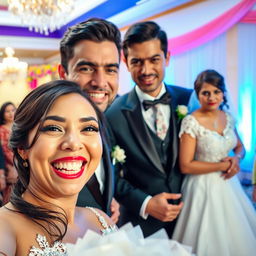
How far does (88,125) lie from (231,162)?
1.81 metres

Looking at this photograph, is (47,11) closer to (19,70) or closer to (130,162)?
(19,70)

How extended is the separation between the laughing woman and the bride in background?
57.5 inches

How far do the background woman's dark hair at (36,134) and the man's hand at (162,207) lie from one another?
118 centimetres

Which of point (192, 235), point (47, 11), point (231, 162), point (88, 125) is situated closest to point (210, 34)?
point (47, 11)

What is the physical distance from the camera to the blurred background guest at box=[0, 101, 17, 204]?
Result: 421 cm

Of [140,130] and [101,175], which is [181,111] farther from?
[101,175]

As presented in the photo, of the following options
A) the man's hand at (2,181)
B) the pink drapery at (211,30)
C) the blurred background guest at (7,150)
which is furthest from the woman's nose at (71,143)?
the pink drapery at (211,30)

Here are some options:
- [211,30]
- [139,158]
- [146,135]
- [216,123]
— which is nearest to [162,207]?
[139,158]

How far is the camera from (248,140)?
5117mm

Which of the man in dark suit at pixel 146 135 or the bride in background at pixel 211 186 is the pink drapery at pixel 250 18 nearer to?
the bride in background at pixel 211 186

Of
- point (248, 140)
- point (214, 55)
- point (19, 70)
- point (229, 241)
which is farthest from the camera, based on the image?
point (19, 70)

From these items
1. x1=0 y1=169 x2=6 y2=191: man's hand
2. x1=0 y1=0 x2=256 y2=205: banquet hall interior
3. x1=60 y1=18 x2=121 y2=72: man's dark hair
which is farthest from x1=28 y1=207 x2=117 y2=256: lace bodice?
x1=0 y1=0 x2=256 y2=205: banquet hall interior

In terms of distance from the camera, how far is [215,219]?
98.3 inches

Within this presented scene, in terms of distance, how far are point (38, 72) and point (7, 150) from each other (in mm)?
7016
